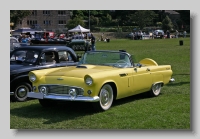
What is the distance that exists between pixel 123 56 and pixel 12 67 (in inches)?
108

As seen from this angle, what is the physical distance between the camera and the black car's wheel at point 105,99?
6.67m

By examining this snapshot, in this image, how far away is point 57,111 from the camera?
696 centimetres

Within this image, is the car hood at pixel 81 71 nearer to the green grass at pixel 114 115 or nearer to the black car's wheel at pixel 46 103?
the black car's wheel at pixel 46 103

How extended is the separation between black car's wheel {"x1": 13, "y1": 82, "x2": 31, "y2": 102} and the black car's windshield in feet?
→ 2.49

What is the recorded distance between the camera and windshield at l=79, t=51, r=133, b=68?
7719mm

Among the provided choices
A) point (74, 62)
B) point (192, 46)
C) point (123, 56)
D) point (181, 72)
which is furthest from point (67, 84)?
point (181, 72)

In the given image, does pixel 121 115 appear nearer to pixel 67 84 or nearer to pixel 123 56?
pixel 67 84

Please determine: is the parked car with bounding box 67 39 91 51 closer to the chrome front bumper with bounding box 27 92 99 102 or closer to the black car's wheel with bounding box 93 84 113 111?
the black car's wheel with bounding box 93 84 113 111

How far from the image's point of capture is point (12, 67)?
324 inches

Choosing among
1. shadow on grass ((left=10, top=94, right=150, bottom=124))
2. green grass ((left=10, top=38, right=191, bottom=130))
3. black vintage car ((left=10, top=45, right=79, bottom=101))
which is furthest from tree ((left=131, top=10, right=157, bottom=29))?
shadow on grass ((left=10, top=94, right=150, bottom=124))

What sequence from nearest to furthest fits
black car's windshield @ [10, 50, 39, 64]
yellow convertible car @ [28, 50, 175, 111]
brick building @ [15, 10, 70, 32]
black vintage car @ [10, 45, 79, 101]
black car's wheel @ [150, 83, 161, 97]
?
yellow convertible car @ [28, 50, 175, 111], black vintage car @ [10, 45, 79, 101], black car's wheel @ [150, 83, 161, 97], black car's windshield @ [10, 50, 39, 64], brick building @ [15, 10, 70, 32]

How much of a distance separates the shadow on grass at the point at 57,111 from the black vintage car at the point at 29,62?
48 cm

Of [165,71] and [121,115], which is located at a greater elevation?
[165,71]

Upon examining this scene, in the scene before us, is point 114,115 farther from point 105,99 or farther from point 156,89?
point 156,89
